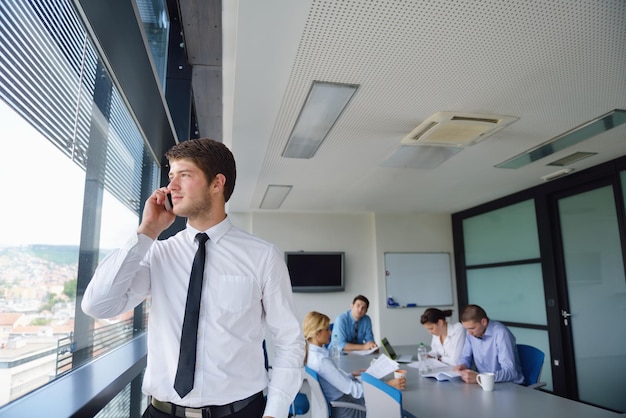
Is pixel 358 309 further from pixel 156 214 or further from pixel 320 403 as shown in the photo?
pixel 156 214

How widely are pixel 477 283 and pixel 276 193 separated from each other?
371cm

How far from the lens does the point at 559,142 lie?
3.83 metres

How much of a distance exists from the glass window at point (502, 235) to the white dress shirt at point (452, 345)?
2.37 metres

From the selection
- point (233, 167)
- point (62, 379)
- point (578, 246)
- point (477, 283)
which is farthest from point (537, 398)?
point (477, 283)

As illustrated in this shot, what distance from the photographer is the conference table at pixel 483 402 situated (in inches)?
94.8

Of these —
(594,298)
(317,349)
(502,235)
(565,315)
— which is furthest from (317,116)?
(502,235)

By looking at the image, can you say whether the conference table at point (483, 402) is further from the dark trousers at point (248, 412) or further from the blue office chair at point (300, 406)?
the dark trousers at point (248, 412)

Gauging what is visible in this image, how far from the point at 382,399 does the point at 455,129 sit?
2123 mm

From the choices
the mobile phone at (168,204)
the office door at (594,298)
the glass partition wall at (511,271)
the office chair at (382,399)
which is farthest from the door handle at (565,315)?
the mobile phone at (168,204)

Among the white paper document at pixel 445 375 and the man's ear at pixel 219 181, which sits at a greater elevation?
the man's ear at pixel 219 181

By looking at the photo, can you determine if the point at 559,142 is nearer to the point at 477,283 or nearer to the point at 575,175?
the point at 575,175

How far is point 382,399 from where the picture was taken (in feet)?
7.42

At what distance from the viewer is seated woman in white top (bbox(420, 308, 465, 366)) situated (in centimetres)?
399

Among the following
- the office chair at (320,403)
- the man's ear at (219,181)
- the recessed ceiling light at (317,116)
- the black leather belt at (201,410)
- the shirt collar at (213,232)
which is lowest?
the office chair at (320,403)
